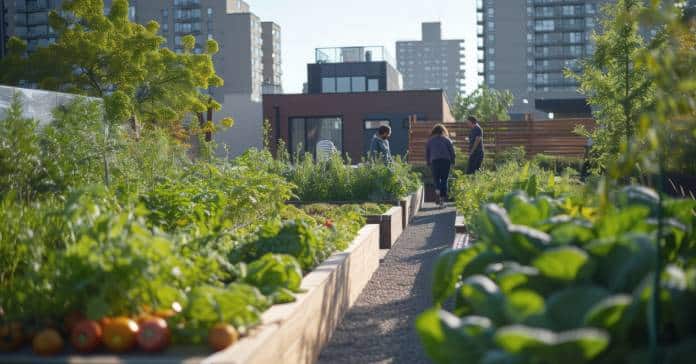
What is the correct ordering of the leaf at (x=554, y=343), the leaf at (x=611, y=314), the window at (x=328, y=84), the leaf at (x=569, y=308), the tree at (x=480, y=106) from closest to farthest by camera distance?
the leaf at (x=554, y=343), the leaf at (x=611, y=314), the leaf at (x=569, y=308), the window at (x=328, y=84), the tree at (x=480, y=106)

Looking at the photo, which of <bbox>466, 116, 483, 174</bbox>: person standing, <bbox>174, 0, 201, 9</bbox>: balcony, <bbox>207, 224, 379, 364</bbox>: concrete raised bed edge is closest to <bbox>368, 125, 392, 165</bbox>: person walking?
<bbox>466, 116, 483, 174</bbox>: person standing

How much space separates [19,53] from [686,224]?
127 ft

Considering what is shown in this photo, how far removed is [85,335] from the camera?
112 inches

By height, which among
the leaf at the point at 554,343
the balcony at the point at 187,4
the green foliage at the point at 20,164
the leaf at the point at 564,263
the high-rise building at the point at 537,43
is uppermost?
the balcony at the point at 187,4

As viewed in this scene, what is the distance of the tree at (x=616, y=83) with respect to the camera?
8.14 metres

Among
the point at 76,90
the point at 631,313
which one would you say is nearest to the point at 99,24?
the point at 76,90

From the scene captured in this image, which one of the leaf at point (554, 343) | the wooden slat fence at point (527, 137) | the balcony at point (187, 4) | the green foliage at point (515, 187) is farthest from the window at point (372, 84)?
the balcony at point (187, 4)

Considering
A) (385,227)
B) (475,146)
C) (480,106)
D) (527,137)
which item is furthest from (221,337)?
(480,106)

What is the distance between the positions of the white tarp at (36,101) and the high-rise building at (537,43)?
106422 millimetres

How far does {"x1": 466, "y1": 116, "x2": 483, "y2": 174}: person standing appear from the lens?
1579 centimetres

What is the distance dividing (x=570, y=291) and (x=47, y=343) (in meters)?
1.85

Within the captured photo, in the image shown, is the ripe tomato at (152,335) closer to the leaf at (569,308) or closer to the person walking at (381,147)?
the leaf at (569,308)

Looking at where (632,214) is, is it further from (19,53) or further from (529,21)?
(529,21)

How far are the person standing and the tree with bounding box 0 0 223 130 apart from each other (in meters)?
21.4
